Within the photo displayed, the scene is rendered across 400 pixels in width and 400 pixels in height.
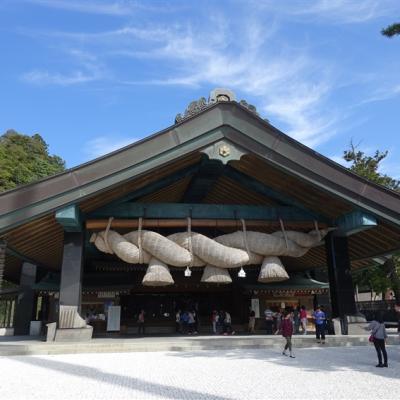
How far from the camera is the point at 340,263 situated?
14.2 meters

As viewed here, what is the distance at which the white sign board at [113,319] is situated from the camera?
59.1ft

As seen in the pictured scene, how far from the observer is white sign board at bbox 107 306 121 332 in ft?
59.1

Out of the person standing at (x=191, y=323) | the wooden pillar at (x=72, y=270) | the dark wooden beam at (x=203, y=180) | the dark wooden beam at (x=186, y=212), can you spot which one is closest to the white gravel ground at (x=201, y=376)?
the wooden pillar at (x=72, y=270)

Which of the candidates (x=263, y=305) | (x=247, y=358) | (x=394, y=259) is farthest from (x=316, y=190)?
(x=394, y=259)

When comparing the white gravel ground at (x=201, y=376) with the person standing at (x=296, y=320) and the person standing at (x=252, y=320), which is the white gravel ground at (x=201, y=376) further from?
the person standing at (x=296, y=320)

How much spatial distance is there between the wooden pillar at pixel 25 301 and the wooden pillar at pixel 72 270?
30.2 ft

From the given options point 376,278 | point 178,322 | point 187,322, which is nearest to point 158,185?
point 187,322

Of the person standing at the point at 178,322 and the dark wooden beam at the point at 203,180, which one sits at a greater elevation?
the dark wooden beam at the point at 203,180

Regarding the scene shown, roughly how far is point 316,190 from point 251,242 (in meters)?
2.79

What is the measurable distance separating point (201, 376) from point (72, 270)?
6.53m

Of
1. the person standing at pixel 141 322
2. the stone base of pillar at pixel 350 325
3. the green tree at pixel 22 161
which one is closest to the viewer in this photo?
the stone base of pillar at pixel 350 325

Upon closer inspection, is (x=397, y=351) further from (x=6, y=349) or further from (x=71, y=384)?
(x=6, y=349)

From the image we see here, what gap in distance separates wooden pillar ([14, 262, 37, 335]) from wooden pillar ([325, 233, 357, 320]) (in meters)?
14.8

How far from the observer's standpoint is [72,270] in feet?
40.3
